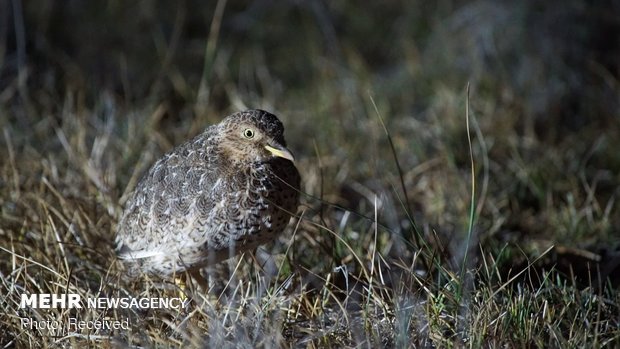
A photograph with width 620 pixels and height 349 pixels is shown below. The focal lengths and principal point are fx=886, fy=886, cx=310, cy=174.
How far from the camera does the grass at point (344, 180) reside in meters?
3.27

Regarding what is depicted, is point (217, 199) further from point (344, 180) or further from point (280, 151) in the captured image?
point (344, 180)

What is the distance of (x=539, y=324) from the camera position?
3217mm

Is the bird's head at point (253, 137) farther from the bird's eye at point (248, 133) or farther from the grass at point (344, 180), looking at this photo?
the grass at point (344, 180)

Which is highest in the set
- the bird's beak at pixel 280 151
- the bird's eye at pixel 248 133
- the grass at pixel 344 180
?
the bird's eye at pixel 248 133

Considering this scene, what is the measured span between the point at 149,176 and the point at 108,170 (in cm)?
97

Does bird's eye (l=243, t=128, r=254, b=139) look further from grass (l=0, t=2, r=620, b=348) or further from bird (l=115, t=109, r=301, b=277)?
grass (l=0, t=2, r=620, b=348)

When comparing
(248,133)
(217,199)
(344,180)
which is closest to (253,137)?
(248,133)

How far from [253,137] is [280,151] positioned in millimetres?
127

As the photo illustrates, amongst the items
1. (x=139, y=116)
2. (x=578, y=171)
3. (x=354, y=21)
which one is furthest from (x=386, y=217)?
(x=354, y=21)

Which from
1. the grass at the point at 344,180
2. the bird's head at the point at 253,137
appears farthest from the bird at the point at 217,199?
the grass at the point at 344,180

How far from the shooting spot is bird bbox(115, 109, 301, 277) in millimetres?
3375

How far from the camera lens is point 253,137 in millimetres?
3502

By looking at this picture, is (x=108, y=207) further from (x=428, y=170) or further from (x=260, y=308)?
(x=428, y=170)

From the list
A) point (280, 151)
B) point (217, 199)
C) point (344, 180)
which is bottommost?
point (344, 180)
